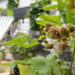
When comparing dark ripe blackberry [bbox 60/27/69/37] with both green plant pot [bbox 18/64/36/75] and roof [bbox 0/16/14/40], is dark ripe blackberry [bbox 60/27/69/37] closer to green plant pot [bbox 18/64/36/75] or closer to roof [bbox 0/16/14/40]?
green plant pot [bbox 18/64/36/75]

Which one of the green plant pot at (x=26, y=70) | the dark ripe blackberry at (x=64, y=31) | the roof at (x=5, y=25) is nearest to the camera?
the dark ripe blackberry at (x=64, y=31)

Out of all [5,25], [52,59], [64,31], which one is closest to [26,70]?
[52,59]

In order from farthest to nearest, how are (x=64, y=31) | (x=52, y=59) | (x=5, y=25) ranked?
(x=5, y=25) < (x=52, y=59) < (x=64, y=31)

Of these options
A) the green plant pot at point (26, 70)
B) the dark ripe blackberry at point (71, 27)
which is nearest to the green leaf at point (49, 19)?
the dark ripe blackberry at point (71, 27)

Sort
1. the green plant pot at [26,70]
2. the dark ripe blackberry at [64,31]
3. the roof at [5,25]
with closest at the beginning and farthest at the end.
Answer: the dark ripe blackberry at [64,31], the green plant pot at [26,70], the roof at [5,25]

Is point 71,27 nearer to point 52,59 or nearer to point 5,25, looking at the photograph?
point 52,59

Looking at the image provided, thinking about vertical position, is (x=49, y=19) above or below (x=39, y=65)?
above

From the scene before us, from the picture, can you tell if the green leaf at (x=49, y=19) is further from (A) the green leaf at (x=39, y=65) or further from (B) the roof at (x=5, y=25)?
(B) the roof at (x=5, y=25)

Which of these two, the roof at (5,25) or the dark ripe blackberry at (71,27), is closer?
the dark ripe blackberry at (71,27)

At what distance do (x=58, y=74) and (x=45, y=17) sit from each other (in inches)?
7.9

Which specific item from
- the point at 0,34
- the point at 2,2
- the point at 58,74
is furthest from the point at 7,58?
the point at 2,2

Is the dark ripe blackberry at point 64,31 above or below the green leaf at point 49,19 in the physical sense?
below

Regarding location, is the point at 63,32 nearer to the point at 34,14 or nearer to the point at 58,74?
the point at 58,74

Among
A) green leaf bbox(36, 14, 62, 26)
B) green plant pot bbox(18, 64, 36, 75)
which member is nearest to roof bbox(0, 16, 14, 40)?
green plant pot bbox(18, 64, 36, 75)
